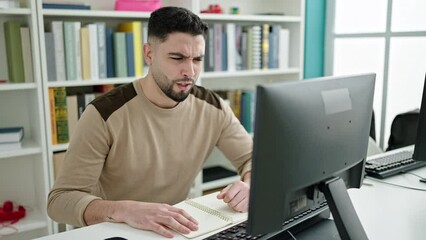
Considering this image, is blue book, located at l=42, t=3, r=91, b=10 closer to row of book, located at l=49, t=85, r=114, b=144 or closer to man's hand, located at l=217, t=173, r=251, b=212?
row of book, located at l=49, t=85, r=114, b=144

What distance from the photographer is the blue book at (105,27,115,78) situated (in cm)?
239

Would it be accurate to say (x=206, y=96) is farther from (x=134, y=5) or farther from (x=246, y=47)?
(x=246, y=47)

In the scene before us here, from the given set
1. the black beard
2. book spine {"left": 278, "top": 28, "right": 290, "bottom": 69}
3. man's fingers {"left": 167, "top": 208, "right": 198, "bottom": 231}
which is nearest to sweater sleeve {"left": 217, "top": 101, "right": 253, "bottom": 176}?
the black beard

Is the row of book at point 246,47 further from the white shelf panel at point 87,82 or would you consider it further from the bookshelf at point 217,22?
the white shelf panel at point 87,82

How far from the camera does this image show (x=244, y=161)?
181 cm

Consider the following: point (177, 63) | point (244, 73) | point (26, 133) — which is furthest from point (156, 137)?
point (244, 73)

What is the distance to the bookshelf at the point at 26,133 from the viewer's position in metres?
2.16

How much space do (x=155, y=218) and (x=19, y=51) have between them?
141cm

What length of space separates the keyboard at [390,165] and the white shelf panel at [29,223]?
5.47 feet

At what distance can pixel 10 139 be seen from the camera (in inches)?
87.1

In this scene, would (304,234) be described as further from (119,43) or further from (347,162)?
(119,43)

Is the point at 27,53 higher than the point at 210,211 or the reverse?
higher

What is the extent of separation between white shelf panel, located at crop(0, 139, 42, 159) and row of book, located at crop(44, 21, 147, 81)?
1.22 ft

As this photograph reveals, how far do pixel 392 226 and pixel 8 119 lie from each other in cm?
205
